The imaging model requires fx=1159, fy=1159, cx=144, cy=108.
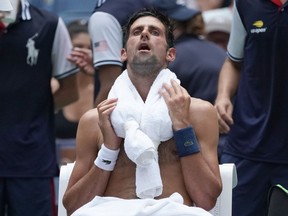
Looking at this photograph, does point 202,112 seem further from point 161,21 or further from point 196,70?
point 196,70

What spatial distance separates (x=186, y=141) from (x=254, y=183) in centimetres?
114

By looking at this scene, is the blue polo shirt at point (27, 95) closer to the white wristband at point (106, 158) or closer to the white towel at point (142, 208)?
the white wristband at point (106, 158)

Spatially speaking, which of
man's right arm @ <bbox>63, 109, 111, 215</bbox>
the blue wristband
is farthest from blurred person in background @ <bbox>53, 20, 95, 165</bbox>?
the blue wristband

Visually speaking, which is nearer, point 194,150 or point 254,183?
point 194,150

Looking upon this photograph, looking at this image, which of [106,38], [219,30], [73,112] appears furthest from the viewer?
[219,30]

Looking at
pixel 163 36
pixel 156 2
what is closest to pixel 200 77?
pixel 156 2

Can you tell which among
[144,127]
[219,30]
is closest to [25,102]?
[144,127]

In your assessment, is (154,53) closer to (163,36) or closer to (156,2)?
(163,36)

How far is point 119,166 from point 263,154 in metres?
1.13

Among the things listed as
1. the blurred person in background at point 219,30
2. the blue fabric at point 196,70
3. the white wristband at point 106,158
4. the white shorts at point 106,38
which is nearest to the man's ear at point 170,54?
the white wristband at point 106,158

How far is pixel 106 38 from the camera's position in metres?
7.62

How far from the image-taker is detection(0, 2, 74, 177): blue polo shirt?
7.68 metres

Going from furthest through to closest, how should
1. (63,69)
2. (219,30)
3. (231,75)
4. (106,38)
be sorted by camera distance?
(219,30) < (63,69) < (106,38) < (231,75)

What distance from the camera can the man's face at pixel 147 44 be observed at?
244 inches
